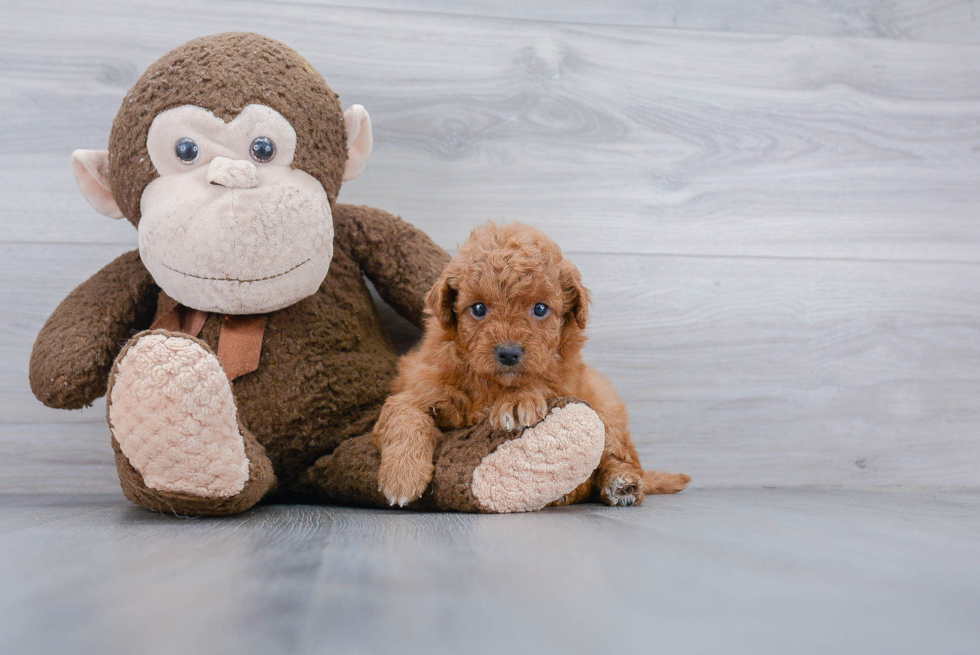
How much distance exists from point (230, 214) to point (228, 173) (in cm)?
6

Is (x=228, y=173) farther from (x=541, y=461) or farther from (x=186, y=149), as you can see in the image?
(x=541, y=461)

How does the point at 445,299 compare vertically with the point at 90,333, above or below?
above

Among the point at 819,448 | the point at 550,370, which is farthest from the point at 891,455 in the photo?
the point at 550,370

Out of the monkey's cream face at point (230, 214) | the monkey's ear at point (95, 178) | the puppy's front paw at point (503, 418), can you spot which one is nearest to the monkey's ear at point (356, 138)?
the monkey's cream face at point (230, 214)

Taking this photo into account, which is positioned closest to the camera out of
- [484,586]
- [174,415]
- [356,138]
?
[484,586]

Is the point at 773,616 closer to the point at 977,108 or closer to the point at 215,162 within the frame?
the point at 215,162

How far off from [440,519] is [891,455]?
1151 millimetres

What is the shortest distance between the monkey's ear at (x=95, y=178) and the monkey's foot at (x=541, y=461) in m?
0.76

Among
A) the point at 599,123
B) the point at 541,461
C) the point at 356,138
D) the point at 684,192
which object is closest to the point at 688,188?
the point at 684,192

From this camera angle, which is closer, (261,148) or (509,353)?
(509,353)

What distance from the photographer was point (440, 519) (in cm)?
94

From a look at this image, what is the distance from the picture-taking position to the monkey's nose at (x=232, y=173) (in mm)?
1021

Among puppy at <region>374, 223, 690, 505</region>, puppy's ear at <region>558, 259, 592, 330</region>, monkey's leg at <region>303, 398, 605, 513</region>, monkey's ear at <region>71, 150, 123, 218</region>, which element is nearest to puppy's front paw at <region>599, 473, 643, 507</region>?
puppy at <region>374, 223, 690, 505</region>

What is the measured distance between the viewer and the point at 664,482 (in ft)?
4.33
